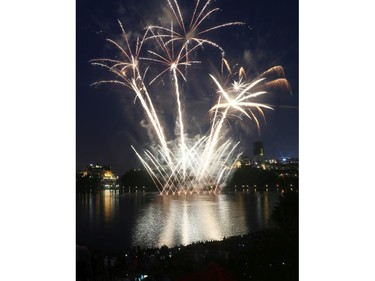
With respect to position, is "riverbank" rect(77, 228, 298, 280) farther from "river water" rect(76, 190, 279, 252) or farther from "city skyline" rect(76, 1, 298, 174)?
"city skyline" rect(76, 1, 298, 174)

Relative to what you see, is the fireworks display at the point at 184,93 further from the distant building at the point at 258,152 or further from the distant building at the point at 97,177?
the distant building at the point at 97,177

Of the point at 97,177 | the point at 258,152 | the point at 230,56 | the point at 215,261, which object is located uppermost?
the point at 230,56

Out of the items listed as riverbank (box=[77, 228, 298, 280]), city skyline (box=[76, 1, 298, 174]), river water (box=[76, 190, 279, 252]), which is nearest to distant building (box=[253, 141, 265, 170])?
city skyline (box=[76, 1, 298, 174])

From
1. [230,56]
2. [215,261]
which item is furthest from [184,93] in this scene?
[215,261]

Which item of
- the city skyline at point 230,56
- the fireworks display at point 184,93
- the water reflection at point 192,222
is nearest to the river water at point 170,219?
the water reflection at point 192,222

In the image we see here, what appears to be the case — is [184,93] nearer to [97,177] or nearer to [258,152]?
[258,152]
